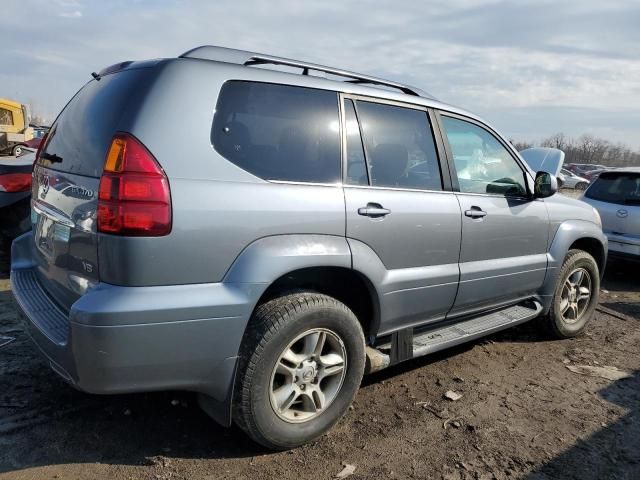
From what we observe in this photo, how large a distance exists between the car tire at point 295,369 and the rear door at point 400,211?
1.10 ft

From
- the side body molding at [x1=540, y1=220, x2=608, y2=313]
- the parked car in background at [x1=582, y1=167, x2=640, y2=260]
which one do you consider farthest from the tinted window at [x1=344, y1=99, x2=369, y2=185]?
the parked car in background at [x1=582, y1=167, x2=640, y2=260]

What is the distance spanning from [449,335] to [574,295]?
189 centimetres

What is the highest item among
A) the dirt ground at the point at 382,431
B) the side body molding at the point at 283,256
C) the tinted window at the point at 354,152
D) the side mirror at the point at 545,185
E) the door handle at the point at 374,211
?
the tinted window at the point at 354,152

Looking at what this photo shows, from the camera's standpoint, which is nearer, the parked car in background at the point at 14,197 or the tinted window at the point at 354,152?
the tinted window at the point at 354,152

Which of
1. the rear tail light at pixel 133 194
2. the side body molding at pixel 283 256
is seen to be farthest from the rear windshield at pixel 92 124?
the side body molding at pixel 283 256

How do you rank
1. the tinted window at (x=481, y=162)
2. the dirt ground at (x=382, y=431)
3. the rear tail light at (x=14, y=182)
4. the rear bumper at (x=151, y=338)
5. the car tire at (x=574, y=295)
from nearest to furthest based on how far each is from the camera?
the rear bumper at (x=151, y=338), the dirt ground at (x=382, y=431), the tinted window at (x=481, y=162), the car tire at (x=574, y=295), the rear tail light at (x=14, y=182)

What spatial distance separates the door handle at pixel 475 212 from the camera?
11.6ft

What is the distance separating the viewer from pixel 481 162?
13.1 ft

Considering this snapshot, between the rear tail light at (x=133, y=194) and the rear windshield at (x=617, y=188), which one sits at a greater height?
the rear tail light at (x=133, y=194)

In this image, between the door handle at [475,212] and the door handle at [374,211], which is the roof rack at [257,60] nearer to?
the door handle at [374,211]

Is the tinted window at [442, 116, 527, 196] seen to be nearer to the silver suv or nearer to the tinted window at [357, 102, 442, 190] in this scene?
the silver suv

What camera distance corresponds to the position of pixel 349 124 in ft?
9.96

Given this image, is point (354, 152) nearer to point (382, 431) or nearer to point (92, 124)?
point (92, 124)

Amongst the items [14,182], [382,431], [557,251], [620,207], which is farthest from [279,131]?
[620,207]
